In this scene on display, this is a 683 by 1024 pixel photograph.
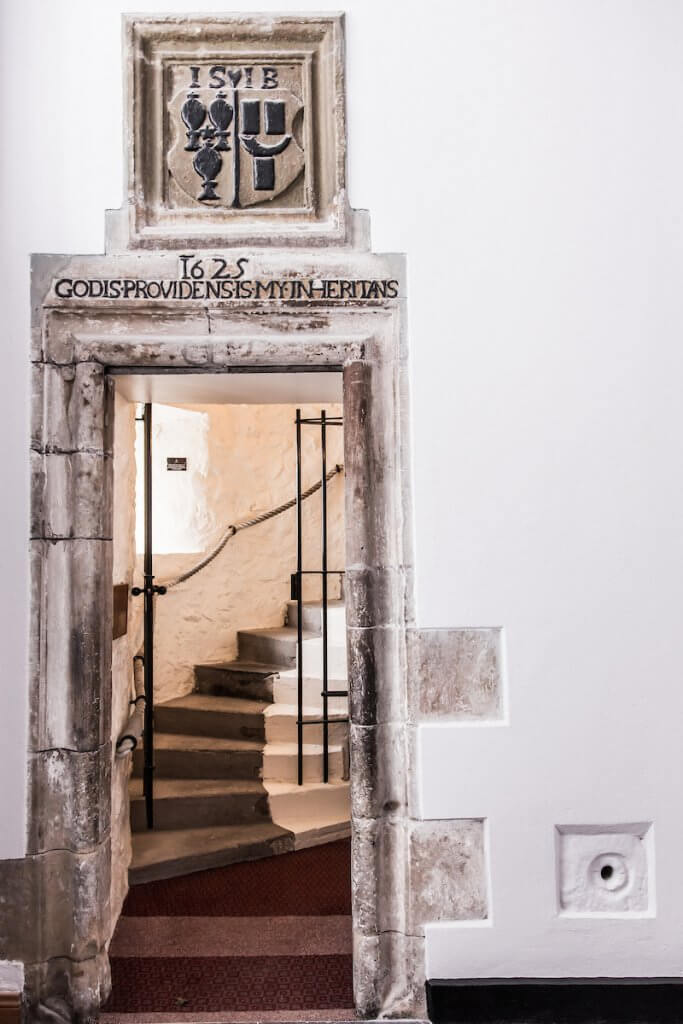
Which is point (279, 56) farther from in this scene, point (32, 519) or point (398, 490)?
point (32, 519)

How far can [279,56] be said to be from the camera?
7.30 feet

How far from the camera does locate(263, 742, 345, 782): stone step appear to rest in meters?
3.60

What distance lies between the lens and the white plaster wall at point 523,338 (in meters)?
2.10

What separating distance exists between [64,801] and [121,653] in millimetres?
723

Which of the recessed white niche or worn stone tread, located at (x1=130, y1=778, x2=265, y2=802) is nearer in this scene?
the recessed white niche

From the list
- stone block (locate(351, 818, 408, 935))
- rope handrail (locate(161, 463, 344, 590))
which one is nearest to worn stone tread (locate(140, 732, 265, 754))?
rope handrail (locate(161, 463, 344, 590))

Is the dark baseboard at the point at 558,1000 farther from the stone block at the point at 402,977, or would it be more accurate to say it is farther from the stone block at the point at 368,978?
the stone block at the point at 368,978

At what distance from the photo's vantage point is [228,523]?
507cm

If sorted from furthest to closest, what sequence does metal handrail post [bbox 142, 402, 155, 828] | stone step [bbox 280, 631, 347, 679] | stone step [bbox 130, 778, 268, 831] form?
stone step [bbox 280, 631, 347, 679]
stone step [bbox 130, 778, 268, 831]
metal handrail post [bbox 142, 402, 155, 828]

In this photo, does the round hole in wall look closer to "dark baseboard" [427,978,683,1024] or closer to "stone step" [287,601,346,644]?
"dark baseboard" [427,978,683,1024]

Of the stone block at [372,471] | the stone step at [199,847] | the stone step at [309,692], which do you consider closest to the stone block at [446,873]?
the stone block at [372,471]

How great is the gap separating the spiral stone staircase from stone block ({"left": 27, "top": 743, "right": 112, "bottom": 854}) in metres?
0.99

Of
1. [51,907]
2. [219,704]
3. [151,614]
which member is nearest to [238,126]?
[151,614]

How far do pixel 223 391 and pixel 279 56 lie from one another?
111 cm
